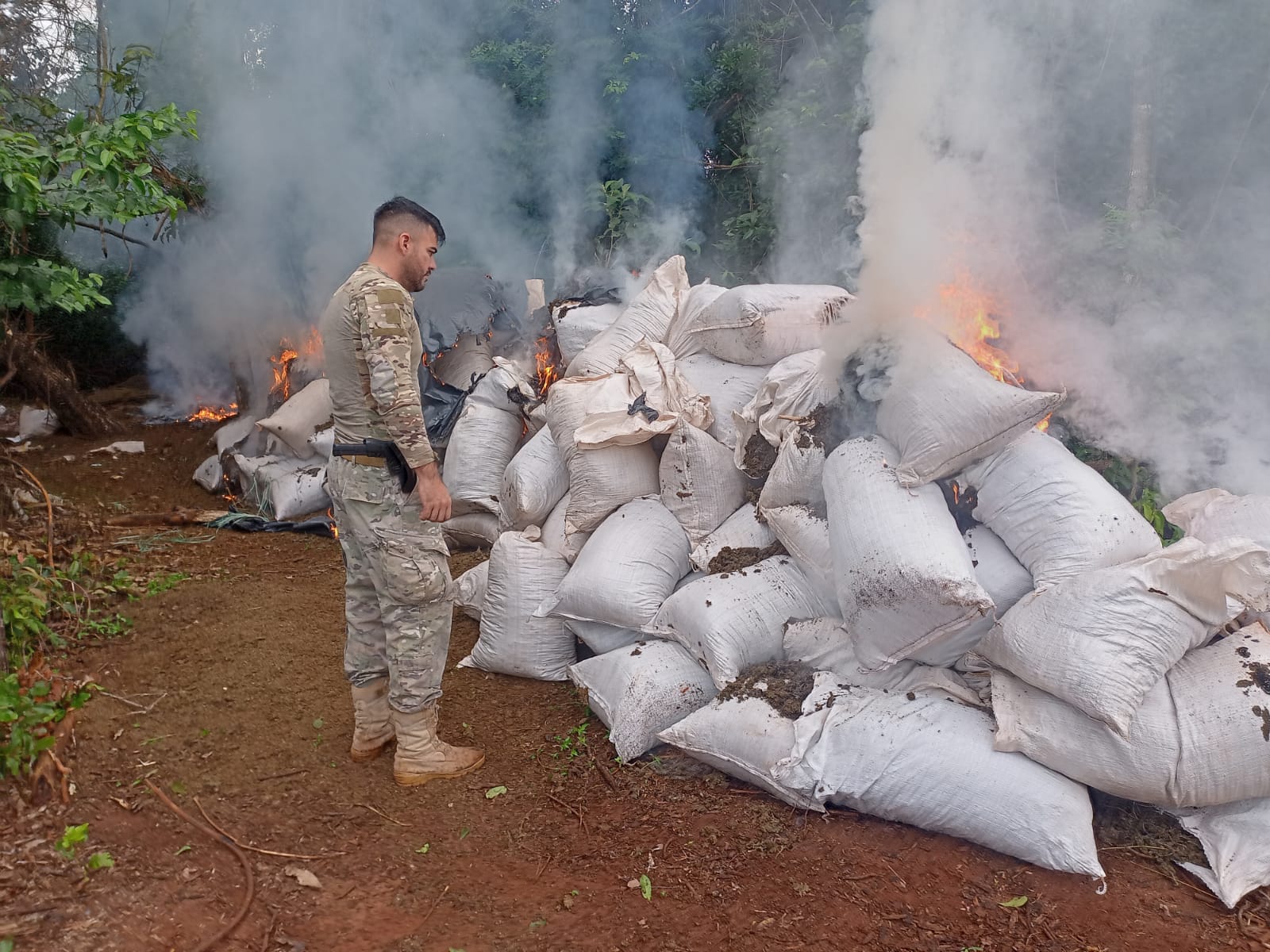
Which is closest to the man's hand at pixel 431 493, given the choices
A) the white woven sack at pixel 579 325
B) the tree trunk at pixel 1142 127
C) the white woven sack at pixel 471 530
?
the white woven sack at pixel 471 530

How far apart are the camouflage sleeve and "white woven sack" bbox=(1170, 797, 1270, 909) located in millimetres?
2337

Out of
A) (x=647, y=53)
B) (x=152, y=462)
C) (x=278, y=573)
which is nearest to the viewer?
(x=278, y=573)

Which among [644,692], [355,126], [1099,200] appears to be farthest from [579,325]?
[355,126]

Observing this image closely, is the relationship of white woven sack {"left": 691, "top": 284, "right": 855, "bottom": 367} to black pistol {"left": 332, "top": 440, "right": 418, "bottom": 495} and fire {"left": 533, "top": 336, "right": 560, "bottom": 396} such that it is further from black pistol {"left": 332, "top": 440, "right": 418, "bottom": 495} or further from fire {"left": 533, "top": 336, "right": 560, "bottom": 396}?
black pistol {"left": 332, "top": 440, "right": 418, "bottom": 495}

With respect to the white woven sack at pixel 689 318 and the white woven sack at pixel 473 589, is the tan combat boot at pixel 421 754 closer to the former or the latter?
the white woven sack at pixel 473 589

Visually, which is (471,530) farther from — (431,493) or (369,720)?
(431,493)

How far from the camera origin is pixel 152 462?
6477 mm

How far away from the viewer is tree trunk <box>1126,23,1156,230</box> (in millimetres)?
4133

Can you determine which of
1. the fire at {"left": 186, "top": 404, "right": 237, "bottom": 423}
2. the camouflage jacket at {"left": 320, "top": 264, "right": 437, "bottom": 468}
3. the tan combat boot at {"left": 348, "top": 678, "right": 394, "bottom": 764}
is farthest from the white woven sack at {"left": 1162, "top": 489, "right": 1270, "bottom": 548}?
the fire at {"left": 186, "top": 404, "right": 237, "bottom": 423}

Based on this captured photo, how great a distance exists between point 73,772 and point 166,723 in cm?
42

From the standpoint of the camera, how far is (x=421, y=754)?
271cm

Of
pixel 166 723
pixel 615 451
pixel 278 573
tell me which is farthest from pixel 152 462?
pixel 615 451

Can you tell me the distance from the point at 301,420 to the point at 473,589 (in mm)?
2519

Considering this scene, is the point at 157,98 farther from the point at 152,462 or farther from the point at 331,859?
the point at 331,859
